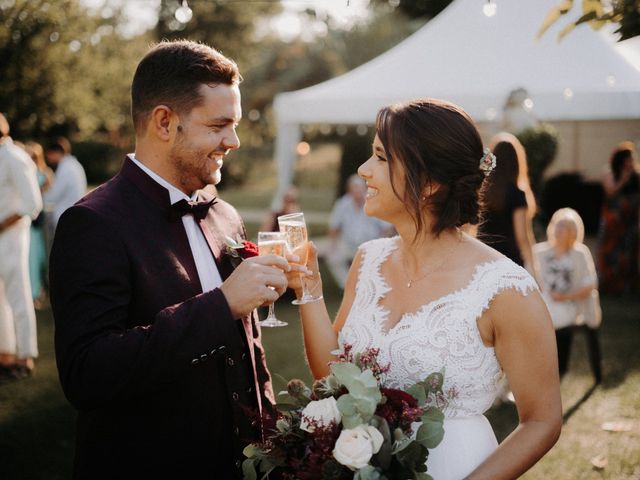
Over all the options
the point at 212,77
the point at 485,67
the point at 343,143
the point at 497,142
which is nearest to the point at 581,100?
the point at 485,67

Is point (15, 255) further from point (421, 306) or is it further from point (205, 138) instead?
point (421, 306)

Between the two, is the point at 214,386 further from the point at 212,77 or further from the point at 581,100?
the point at 581,100

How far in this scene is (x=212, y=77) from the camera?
224cm

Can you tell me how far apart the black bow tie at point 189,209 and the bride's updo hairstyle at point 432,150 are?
2.27 ft

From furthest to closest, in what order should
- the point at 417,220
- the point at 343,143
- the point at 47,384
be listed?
the point at 343,143, the point at 47,384, the point at 417,220

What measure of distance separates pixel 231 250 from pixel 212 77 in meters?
0.60

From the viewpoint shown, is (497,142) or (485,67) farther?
(485,67)

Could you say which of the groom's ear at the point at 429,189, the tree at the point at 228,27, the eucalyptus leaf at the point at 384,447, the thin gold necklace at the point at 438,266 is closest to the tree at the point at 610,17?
the groom's ear at the point at 429,189

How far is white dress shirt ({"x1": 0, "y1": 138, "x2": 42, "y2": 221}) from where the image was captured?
20.7 ft

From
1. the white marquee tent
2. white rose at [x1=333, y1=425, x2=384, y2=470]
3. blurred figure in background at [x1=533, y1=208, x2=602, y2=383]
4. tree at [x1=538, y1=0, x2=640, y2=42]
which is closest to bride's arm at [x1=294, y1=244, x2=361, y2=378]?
white rose at [x1=333, y1=425, x2=384, y2=470]

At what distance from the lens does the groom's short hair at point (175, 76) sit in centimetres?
220

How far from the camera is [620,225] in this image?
10.9m

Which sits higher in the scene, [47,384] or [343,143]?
[343,143]

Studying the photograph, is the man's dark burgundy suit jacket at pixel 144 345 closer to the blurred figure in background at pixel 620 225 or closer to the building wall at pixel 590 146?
the blurred figure in background at pixel 620 225
